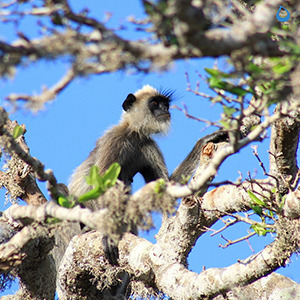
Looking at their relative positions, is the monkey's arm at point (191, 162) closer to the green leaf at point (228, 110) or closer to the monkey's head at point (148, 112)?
the monkey's head at point (148, 112)

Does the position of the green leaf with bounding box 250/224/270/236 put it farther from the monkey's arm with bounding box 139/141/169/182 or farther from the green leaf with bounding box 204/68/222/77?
the monkey's arm with bounding box 139/141/169/182

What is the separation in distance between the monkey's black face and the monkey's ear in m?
0.25

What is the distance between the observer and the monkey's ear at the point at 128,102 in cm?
691

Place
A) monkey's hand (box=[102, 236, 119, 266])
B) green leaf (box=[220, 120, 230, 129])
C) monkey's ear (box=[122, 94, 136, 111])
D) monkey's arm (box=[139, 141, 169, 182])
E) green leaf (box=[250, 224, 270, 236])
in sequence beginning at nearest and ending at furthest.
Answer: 1. green leaf (box=[220, 120, 230, 129])
2. green leaf (box=[250, 224, 270, 236])
3. monkey's hand (box=[102, 236, 119, 266])
4. monkey's arm (box=[139, 141, 169, 182])
5. monkey's ear (box=[122, 94, 136, 111])

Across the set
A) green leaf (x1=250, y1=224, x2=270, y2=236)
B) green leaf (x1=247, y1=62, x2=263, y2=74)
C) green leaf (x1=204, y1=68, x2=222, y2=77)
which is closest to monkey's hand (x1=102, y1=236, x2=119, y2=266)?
green leaf (x1=250, y1=224, x2=270, y2=236)

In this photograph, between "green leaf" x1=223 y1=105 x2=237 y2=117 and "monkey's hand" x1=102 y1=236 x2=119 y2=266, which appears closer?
"green leaf" x1=223 y1=105 x2=237 y2=117

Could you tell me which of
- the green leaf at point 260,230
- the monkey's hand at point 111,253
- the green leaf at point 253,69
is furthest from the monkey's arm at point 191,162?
the green leaf at point 253,69

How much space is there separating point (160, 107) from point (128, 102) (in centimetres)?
46

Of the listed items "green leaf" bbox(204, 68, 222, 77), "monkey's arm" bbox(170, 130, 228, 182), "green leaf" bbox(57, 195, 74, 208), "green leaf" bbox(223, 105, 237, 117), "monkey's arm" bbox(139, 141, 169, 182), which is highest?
"monkey's arm" bbox(139, 141, 169, 182)

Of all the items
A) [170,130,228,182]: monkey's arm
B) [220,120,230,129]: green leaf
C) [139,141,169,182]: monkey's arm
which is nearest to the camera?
[220,120,230,129]: green leaf

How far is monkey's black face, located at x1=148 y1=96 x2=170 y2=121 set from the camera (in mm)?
6719

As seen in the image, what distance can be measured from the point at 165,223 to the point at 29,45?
2968 millimetres

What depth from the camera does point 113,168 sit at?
7.36ft

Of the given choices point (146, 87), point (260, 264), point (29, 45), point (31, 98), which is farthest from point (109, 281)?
point (146, 87)
